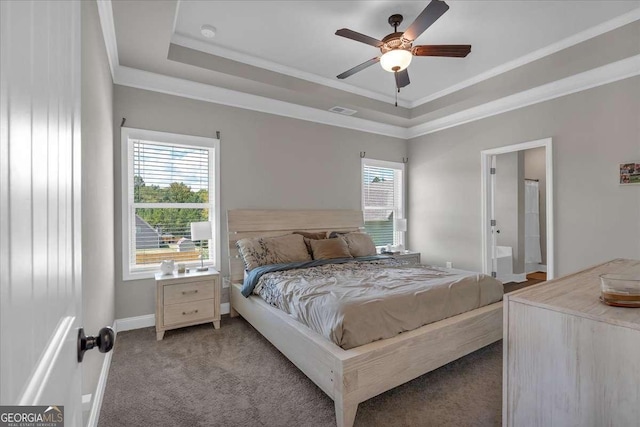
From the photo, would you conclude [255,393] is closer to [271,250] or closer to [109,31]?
[271,250]

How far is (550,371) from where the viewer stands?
1022mm

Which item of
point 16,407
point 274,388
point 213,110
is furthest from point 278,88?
point 16,407

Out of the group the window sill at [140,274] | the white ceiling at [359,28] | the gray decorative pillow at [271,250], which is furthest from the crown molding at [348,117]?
the window sill at [140,274]

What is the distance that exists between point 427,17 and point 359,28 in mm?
984

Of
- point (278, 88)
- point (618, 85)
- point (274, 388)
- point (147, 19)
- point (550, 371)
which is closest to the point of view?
point (550, 371)

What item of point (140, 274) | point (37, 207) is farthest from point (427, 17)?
point (140, 274)

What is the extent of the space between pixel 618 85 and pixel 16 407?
15.8ft

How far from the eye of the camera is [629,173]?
3.14 meters

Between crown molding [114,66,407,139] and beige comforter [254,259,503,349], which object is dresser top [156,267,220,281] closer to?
beige comforter [254,259,503,349]

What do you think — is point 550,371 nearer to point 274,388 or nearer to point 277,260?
point 274,388

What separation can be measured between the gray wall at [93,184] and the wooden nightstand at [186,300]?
0.75 m

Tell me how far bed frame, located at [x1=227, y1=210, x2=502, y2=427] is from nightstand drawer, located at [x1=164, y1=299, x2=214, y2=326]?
0.42 meters

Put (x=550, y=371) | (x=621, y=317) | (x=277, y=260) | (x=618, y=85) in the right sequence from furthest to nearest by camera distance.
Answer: (x=277, y=260)
(x=618, y=85)
(x=550, y=371)
(x=621, y=317)

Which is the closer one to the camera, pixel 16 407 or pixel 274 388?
pixel 16 407
